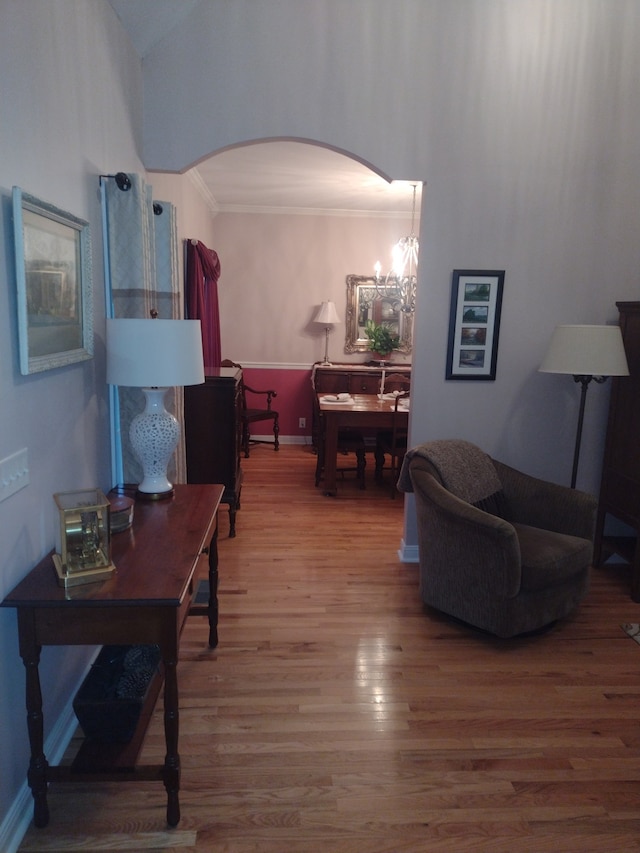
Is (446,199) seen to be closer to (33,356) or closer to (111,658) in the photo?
(33,356)

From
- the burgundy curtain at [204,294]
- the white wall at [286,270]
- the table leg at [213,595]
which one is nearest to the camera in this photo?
the table leg at [213,595]

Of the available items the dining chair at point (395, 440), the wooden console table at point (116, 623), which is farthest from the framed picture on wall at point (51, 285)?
the dining chair at point (395, 440)

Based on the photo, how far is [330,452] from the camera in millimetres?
4887

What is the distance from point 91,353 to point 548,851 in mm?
2254

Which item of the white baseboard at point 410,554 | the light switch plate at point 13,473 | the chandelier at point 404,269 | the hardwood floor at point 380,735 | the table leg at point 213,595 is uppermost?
the chandelier at point 404,269

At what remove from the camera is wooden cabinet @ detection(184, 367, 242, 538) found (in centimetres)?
395

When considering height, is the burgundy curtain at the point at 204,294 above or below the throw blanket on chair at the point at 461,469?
above

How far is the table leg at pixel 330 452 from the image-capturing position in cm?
482

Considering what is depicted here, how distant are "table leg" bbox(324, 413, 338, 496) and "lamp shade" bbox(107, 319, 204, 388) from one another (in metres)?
2.68

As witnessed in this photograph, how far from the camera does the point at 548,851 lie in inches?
67.0

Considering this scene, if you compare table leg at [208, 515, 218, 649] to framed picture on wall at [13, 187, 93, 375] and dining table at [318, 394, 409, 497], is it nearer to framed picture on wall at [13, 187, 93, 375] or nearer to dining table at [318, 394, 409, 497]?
framed picture on wall at [13, 187, 93, 375]

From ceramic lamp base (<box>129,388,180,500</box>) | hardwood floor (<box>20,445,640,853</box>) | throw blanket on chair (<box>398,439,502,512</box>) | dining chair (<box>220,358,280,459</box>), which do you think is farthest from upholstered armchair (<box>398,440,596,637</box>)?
dining chair (<box>220,358,280,459</box>)

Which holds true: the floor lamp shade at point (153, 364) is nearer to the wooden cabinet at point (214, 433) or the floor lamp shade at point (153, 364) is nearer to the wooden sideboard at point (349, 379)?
the wooden cabinet at point (214, 433)

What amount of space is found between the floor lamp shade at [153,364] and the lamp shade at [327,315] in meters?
4.30
